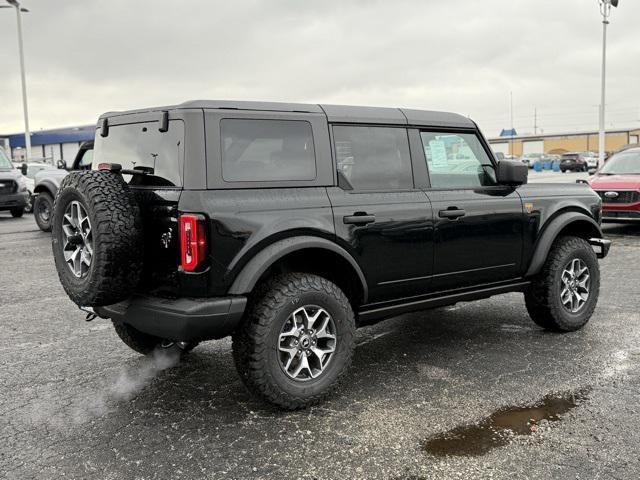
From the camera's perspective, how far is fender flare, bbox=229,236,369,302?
140 inches

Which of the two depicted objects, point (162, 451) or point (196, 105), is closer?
point (162, 451)

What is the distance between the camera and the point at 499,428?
11.6 ft

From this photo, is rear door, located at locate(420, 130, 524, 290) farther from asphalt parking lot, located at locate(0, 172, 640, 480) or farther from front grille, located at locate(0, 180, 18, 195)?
front grille, located at locate(0, 180, 18, 195)

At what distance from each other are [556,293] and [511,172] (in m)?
1.16

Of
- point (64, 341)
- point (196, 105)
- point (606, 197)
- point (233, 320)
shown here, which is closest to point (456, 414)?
point (233, 320)

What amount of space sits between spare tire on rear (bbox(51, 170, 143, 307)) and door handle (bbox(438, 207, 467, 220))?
83.4 inches

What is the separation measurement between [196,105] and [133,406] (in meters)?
1.91

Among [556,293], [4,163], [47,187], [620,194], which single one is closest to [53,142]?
[4,163]

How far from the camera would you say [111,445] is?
134 inches

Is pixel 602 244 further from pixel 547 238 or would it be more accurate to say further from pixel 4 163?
pixel 4 163

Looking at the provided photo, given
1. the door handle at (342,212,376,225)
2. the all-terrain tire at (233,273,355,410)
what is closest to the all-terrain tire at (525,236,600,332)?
the door handle at (342,212,376,225)

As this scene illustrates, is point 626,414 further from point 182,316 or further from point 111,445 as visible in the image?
point 111,445

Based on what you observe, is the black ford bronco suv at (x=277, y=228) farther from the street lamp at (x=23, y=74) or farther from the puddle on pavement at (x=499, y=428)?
the street lamp at (x=23, y=74)

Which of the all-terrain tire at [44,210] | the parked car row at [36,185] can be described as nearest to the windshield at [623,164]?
the parked car row at [36,185]
